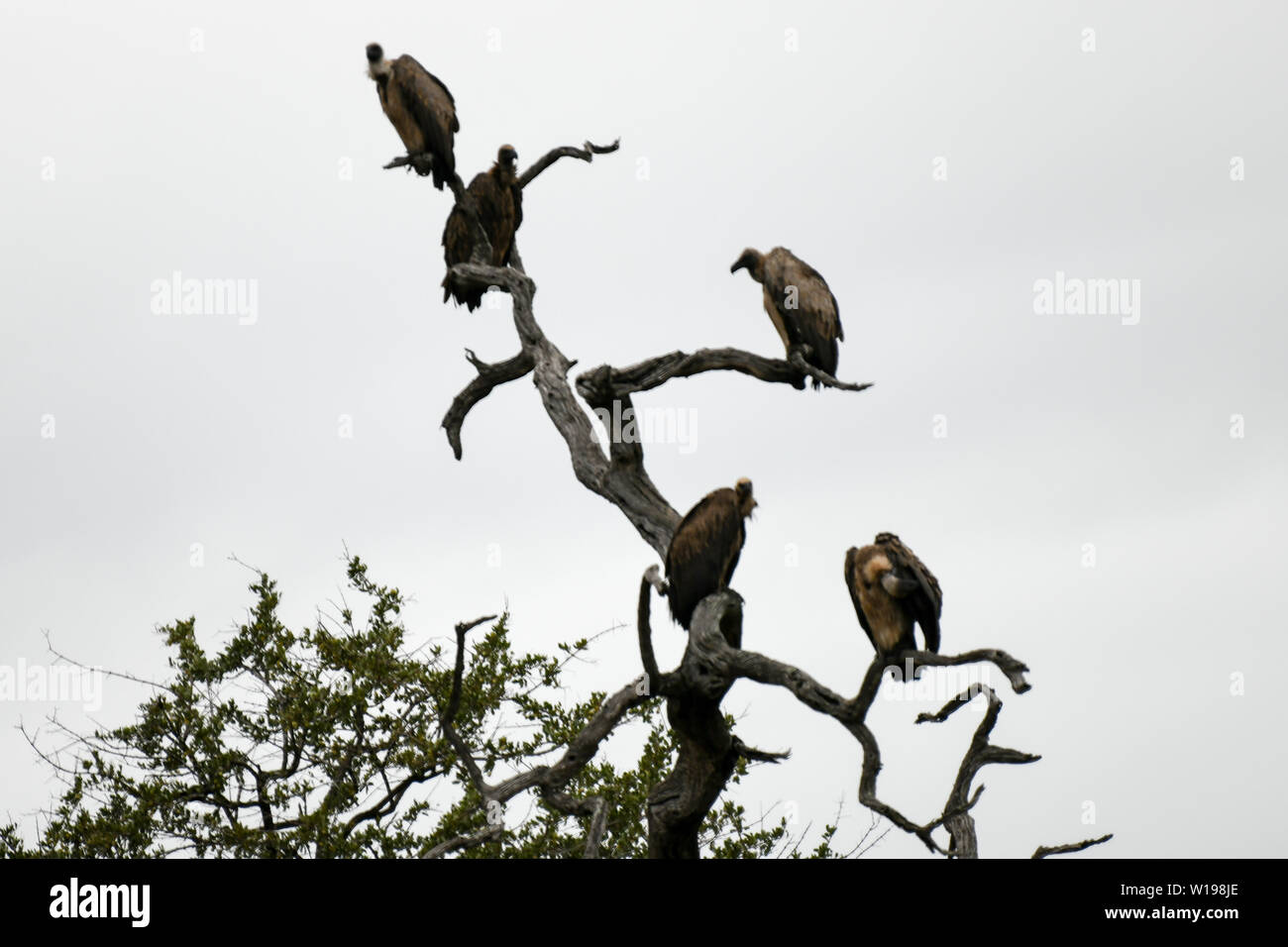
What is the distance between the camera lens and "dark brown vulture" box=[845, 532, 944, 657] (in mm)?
7598

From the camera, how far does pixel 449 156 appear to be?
31.7 feet

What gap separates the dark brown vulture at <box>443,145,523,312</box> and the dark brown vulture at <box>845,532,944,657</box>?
3123 millimetres

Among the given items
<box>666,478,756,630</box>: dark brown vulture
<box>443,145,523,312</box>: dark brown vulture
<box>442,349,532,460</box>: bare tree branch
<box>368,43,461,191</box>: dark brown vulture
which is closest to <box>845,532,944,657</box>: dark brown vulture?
<box>666,478,756,630</box>: dark brown vulture

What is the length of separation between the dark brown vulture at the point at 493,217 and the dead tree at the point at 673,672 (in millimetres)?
931

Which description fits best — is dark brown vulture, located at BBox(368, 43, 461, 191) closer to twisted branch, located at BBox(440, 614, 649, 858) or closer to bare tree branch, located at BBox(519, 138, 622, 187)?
bare tree branch, located at BBox(519, 138, 622, 187)

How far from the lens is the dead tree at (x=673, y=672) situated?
5930 millimetres

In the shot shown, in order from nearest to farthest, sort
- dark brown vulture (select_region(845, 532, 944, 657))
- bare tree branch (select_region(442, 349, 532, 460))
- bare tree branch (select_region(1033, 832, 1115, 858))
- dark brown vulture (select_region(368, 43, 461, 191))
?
bare tree branch (select_region(1033, 832, 1115, 858)) < dark brown vulture (select_region(845, 532, 944, 657)) < bare tree branch (select_region(442, 349, 532, 460)) < dark brown vulture (select_region(368, 43, 461, 191))

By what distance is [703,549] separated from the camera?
761 centimetres

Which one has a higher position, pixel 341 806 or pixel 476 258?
pixel 476 258

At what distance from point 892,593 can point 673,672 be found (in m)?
1.32
